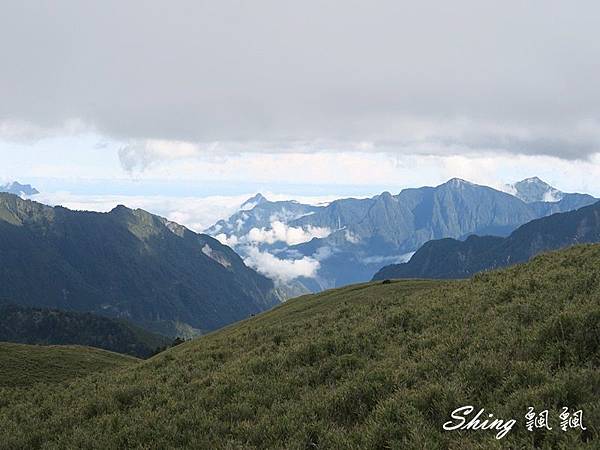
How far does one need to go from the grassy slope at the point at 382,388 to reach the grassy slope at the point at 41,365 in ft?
35.0

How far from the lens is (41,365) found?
36.2 m

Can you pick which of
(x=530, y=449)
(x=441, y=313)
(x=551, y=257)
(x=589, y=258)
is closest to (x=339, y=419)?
(x=530, y=449)

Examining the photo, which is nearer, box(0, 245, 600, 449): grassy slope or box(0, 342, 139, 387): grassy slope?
box(0, 245, 600, 449): grassy slope

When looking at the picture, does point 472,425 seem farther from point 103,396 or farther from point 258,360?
point 103,396

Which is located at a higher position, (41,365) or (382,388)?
(382,388)

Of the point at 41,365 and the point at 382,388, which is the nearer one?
the point at 382,388

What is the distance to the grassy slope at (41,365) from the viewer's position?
32312mm

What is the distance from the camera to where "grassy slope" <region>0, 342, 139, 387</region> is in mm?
32312

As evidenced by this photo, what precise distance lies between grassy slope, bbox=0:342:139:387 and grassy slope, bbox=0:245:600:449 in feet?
35.0

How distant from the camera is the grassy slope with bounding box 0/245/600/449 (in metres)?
10.4

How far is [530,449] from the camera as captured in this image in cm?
854

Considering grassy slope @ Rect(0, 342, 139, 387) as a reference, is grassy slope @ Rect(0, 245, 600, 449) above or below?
above

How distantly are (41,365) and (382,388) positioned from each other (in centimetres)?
3197

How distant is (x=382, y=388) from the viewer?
1316 cm
